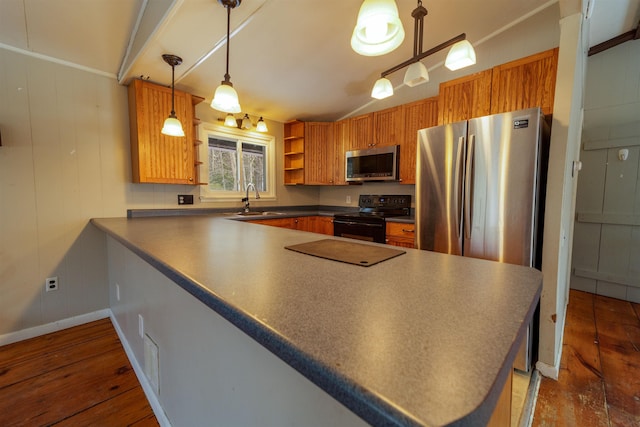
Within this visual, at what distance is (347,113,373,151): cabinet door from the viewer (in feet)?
11.3

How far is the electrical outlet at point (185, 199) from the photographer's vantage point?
290 cm

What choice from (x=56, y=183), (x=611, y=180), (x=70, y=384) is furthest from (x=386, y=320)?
(x=611, y=180)

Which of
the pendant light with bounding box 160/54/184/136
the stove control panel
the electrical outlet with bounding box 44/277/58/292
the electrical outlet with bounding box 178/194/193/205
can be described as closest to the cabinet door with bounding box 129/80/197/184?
the electrical outlet with bounding box 178/194/193/205

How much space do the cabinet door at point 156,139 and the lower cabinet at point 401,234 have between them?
2200 mm

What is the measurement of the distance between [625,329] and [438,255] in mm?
2738

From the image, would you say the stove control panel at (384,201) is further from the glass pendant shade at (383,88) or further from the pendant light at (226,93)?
the pendant light at (226,93)

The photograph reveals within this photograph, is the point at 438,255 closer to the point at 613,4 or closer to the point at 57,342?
the point at 57,342

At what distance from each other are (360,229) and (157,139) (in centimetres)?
228

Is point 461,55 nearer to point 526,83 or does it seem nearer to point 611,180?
point 526,83

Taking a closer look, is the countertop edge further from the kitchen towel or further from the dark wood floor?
the dark wood floor

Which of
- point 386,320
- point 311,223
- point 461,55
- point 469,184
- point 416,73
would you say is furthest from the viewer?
point 311,223

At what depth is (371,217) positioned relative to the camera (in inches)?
118

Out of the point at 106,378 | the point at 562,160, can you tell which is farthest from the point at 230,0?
the point at 106,378

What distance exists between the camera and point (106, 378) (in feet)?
5.54
